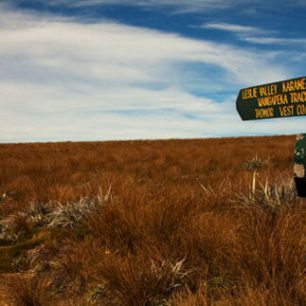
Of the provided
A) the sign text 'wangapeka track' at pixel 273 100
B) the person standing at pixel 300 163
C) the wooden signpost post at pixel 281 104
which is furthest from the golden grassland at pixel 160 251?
the sign text 'wangapeka track' at pixel 273 100

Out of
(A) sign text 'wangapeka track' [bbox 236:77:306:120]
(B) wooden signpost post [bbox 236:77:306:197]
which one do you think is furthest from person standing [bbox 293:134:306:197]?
(A) sign text 'wangapeka track' [bbox 236:77:306:120]

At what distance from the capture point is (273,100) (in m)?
4.39

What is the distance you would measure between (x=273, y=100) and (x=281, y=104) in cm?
14

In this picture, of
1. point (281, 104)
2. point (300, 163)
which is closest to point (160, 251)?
point (300, 163)

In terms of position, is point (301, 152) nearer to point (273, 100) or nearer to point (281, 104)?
point (281, 104)

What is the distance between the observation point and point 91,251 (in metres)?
4.07

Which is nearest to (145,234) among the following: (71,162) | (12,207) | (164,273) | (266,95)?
(164,273)

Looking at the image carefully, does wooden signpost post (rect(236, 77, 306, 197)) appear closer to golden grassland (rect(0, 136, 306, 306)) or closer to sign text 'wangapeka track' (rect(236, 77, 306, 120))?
sign text 'wangapeka track' (rect(236, 77, 306, 120))

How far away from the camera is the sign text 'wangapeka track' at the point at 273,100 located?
4043 millimetres

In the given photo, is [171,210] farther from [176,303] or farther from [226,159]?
[226,159]

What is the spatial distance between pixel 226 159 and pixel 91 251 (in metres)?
12.2

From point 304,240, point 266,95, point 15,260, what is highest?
point 266,95

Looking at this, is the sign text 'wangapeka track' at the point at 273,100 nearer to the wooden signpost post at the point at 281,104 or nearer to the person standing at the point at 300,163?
the wooden signpost post at the point at 281,104

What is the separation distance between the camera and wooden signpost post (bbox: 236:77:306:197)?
3.97m
